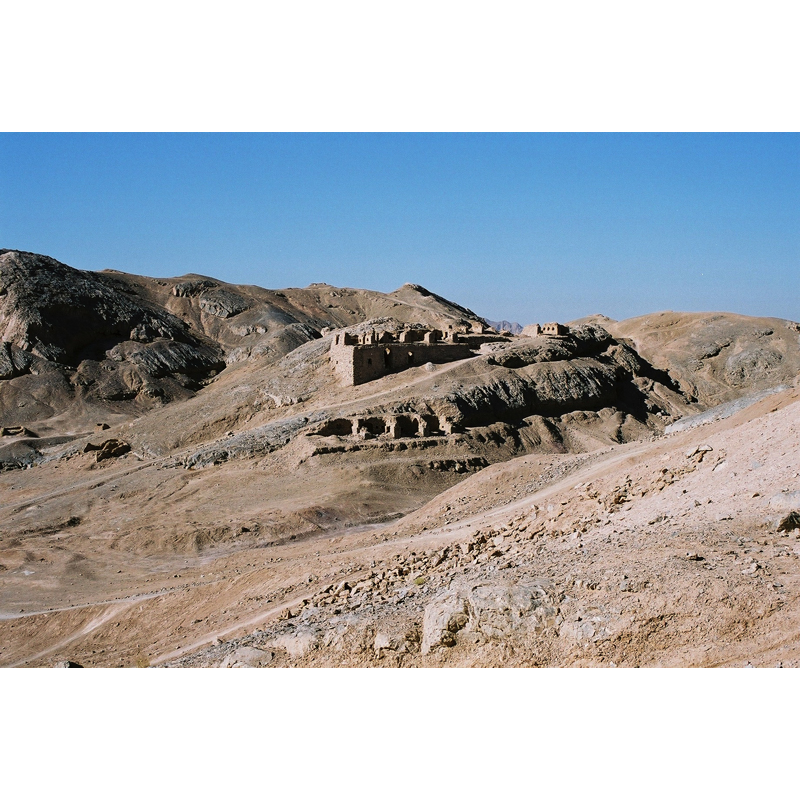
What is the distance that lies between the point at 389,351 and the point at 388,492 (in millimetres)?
9306

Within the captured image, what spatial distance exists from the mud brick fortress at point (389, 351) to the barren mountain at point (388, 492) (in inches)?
7.3

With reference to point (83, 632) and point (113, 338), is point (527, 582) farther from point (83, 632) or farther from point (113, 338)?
point (113, 338)

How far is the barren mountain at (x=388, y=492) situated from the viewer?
30.3 feet

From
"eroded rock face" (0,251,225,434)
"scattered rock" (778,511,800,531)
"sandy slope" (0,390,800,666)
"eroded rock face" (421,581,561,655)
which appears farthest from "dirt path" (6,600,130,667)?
"eroded rock face" (0,251,225,434)

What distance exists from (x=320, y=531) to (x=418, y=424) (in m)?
7.40

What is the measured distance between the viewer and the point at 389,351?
33.9m

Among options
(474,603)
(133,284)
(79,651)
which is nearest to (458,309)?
(133,284)

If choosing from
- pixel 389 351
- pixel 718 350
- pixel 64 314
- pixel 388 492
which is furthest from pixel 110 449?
pixel 718 350

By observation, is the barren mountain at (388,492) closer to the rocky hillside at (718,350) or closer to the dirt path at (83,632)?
the dirt path at (83,632)

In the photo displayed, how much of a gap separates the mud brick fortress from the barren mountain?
0.19 meters

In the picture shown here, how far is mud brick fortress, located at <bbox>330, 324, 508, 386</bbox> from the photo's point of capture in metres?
33.3

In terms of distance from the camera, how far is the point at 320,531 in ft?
75.8

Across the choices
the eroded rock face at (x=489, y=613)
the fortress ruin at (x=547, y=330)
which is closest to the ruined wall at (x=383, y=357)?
the fortress ruin at (x=547, y=330)

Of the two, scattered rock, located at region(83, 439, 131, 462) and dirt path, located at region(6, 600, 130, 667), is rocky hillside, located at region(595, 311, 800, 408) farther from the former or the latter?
dirt path, located at region(6, 600, 130, 667)
